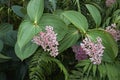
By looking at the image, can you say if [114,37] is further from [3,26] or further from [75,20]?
[3,26]

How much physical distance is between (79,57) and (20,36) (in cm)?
27

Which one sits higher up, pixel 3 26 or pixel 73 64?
pixel 3 26

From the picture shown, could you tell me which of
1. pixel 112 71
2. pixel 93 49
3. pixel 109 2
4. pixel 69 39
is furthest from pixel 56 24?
pixel 109 2

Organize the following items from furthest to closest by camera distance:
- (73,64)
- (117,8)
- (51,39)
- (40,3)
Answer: (117,8), (73,64), (40,3), (51,39)

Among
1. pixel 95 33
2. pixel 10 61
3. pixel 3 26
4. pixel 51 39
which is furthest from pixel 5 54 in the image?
pixel 95 33

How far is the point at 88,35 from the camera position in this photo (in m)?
1.23

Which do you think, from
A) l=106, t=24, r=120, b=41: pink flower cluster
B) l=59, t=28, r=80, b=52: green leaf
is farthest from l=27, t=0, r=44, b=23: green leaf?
l=106, t=24, r=120, b=41: pink flower cluster

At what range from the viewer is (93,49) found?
1168 mm

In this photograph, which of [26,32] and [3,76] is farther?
[3,76]

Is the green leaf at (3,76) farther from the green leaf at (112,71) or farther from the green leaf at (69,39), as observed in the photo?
the green leaf at (112,71)

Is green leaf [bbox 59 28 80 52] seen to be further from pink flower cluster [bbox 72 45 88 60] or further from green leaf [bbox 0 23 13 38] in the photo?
green leaf [bbox 0 23 13 38]

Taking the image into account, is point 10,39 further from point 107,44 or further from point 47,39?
point 107,44

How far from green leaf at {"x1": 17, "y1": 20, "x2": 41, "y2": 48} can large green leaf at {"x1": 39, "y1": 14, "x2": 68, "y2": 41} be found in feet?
0.13

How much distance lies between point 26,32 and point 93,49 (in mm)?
255
